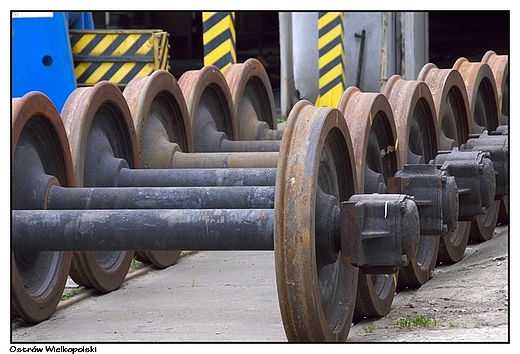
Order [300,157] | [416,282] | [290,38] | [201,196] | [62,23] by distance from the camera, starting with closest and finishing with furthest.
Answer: [300,157]
[201,196]
[416,282]
[62,23]
[290,38]

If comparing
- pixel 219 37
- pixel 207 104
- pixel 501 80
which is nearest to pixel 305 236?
pixel 207 104

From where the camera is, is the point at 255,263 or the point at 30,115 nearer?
the point at 30,115

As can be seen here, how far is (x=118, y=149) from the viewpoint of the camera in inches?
190

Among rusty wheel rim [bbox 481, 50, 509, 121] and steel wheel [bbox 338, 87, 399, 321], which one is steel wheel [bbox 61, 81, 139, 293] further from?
rusty wheel rim [bbox 481, 50, 509, 121]

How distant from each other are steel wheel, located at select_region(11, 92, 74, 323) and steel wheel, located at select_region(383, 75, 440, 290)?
1.52 m

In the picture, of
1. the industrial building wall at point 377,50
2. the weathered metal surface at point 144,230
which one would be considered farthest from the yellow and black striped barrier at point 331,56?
the weathered metal surface at point 144,230

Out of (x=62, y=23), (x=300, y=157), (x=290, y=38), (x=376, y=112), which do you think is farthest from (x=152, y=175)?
(x=290, y=38)

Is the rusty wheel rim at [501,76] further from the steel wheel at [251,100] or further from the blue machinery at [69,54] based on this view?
the blue machinery at [69,54]

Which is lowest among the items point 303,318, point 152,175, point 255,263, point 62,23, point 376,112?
point 255,263

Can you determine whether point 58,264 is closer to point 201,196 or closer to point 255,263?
point 201,196

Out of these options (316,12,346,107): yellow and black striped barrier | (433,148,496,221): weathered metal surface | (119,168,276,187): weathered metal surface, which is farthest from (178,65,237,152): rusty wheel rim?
(316,12,346,107): yellow and black striped barrier

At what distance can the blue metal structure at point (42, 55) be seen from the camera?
7867mm

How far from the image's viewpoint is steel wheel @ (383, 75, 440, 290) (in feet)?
14.6

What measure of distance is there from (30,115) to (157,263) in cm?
151
